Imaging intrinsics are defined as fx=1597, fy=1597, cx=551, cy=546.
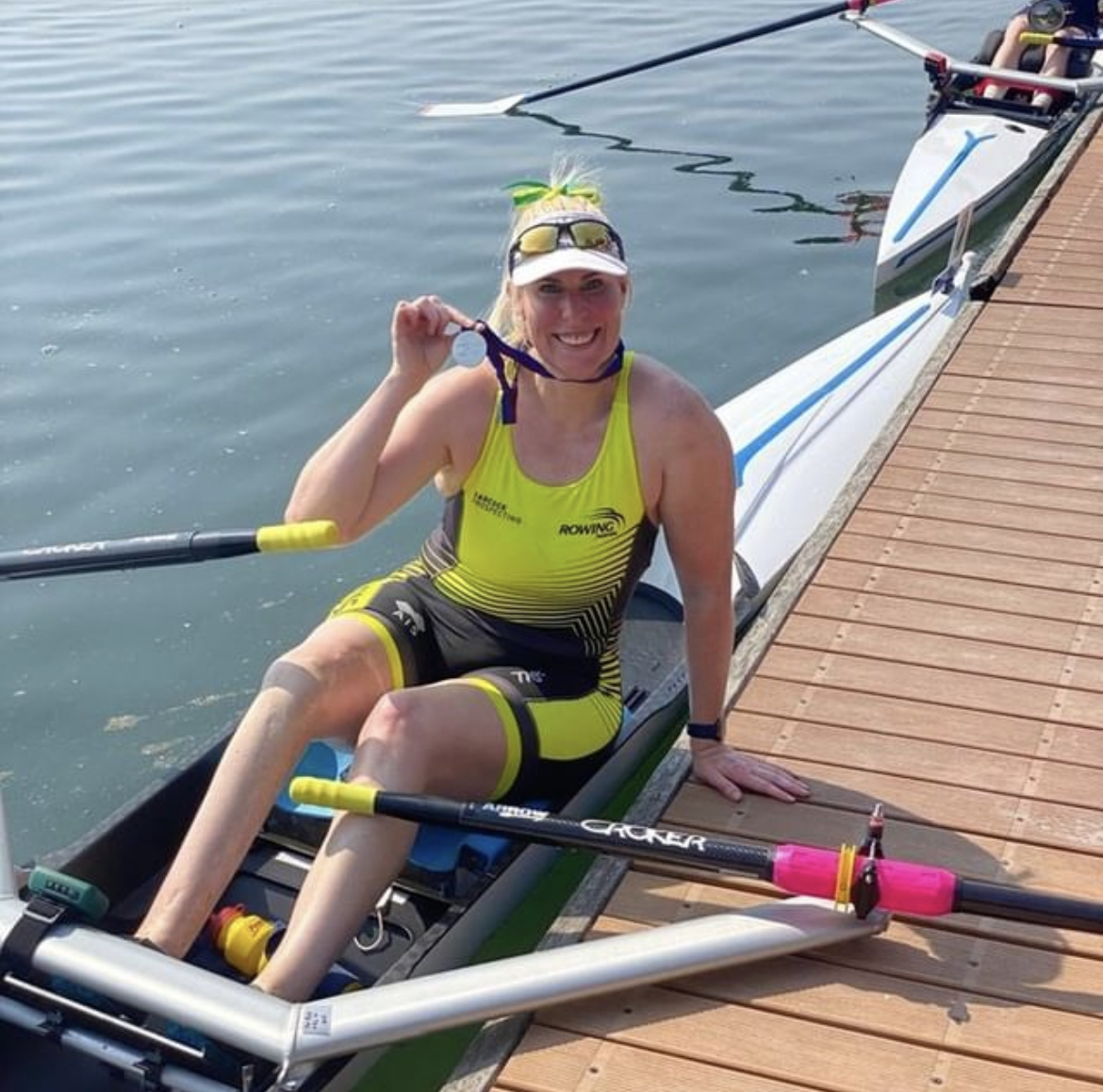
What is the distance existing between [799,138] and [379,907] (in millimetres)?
10170

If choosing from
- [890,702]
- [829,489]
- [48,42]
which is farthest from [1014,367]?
[48,42]

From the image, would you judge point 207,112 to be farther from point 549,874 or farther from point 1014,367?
point 549,874

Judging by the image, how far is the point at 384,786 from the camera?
331cm

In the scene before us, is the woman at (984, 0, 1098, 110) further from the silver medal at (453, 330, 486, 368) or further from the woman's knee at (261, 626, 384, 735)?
the woman's knee at (261, 626, 384, 735)

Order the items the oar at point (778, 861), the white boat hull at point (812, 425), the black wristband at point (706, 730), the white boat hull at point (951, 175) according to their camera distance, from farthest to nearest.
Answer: the white boat hull at point (951, 175)
the white boat hull at point (812, 425)
the black wristband at point (706, 730)
the oar at point (778, 861)

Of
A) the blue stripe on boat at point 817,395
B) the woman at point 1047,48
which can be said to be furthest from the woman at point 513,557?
the woman at point 1047,48

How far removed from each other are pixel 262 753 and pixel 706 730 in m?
1.09

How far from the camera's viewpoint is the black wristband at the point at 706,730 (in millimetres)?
3828

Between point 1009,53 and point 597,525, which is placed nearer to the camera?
point 597,525

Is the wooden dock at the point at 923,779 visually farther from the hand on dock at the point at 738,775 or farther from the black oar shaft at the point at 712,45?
the black oar shaft at the point at 712,45

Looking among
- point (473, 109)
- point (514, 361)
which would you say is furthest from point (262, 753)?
point (473, 109)

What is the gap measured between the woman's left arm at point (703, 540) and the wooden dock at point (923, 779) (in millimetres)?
339

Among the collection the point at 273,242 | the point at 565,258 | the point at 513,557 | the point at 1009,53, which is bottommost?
the point at 273,242

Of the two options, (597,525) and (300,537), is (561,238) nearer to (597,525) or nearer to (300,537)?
(597,525)
